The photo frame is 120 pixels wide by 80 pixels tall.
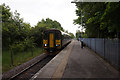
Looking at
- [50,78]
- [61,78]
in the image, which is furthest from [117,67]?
[50,78]

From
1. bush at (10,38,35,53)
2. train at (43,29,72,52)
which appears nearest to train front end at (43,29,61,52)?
train at (43,29,72,52)

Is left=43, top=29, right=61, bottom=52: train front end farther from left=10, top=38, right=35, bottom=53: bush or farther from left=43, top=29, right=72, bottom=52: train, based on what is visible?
left=10, top=38, right=35, bottom=53: bush

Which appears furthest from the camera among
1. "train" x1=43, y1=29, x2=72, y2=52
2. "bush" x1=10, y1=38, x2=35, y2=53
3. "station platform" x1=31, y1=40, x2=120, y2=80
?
"train" x1=43, y1=29, x2=72, y2=52

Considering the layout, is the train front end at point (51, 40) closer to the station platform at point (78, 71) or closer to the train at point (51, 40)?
the train at point (51, 40)

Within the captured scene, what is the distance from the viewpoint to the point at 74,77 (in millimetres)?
4348

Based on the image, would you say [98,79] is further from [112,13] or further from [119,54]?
[112,13]

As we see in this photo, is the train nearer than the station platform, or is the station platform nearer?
the station platform

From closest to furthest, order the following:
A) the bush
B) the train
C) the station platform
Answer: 1. the station platform
2. the bush
3. the train

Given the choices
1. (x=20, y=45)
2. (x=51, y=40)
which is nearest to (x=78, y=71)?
(x=20, y=45)

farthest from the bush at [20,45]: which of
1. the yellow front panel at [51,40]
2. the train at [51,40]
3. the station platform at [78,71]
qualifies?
the station platform at [78,71]

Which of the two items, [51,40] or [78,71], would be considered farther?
[51,40]

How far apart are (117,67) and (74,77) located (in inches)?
105

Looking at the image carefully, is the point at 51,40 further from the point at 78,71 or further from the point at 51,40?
the point at 78,71

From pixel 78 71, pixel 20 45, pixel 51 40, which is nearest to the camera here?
pixel 78 71
